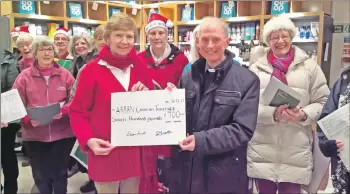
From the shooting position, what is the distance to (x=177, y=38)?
6836 mm

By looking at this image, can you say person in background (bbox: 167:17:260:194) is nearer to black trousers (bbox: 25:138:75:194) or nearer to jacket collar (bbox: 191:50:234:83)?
jacket collar (bbox: 191:50:234:83)

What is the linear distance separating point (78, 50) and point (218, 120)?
1729mm

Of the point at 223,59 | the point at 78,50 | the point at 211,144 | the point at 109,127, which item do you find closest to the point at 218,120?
the point at 211,144

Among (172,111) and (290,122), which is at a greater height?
(172,111)

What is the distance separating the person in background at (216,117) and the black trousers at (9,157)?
162 centimetres

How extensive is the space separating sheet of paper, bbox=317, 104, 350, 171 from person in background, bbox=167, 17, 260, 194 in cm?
34

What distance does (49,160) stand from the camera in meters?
2.62

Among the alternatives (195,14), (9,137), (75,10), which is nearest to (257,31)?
(195,14)

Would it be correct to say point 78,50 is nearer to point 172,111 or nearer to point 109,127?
point 109,127

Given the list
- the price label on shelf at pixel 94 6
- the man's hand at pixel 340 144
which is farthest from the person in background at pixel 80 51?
the price label on shelf at pixel 94 6

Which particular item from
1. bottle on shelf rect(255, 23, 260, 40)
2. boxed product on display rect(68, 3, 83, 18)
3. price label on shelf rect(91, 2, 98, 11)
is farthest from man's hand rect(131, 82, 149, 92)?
price label on shelf rect(91, 2, 98, 11)

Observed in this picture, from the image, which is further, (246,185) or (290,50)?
(290,50)

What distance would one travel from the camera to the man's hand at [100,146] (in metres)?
1.70

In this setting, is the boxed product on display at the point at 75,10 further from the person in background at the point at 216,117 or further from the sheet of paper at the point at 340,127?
the sheet of paper at the point at 340,127
